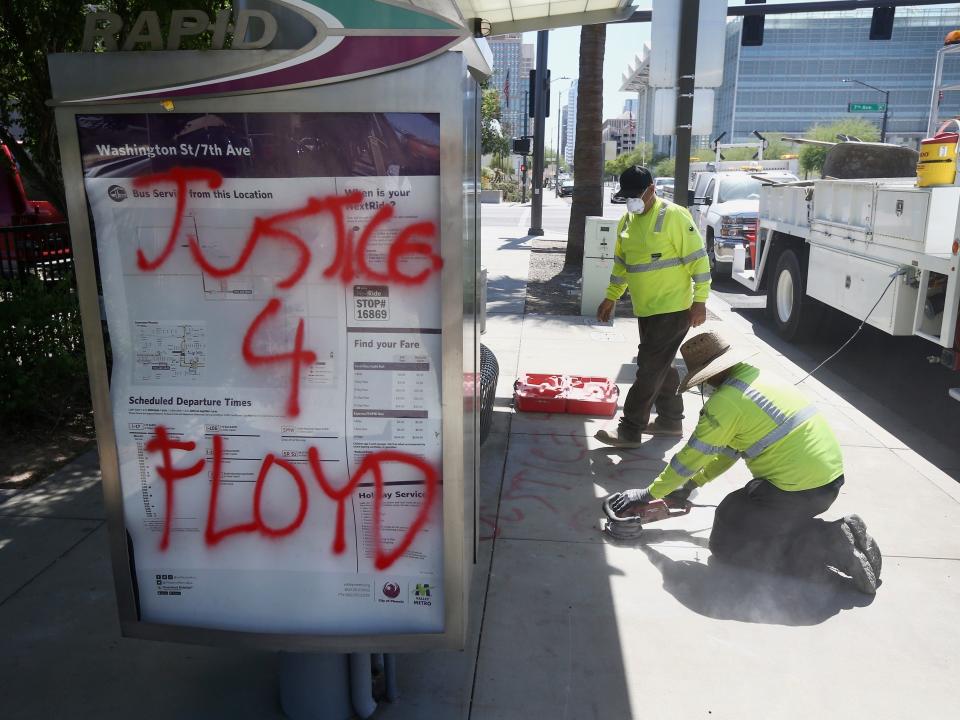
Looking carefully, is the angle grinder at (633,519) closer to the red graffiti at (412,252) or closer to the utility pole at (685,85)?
the red graffiti at (412,252)

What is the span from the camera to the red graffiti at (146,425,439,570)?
8.57ft

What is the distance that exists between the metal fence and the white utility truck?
6783 millimetres

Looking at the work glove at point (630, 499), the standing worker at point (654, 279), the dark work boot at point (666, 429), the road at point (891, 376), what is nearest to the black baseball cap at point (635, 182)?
the standing worker at point (654, 279)

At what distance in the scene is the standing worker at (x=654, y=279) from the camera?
5418mm

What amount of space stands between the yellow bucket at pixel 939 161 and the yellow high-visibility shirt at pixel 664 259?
7.53 feet

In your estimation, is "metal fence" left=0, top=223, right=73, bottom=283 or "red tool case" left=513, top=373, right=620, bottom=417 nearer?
"red tool case" left=513, top=373, right=620, bottom=417

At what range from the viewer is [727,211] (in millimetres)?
15312

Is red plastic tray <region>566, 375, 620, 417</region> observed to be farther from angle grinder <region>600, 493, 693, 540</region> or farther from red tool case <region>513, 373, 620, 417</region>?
angle grinder <region>600, 493, 693, 540</region>

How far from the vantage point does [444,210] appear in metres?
2.39

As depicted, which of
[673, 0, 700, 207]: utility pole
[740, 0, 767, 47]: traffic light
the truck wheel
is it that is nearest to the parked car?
[740, 0, 767, 47]: traffic light

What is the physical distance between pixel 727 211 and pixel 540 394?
33.0 ft

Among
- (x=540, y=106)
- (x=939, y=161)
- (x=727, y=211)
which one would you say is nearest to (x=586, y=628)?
(x=939, y=161)

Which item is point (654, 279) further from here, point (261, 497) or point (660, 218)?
point (261, 497)

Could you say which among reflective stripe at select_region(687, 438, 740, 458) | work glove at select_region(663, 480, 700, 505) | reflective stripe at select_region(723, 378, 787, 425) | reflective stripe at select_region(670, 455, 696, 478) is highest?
reflective stripe at select_region(723, 378, 787, 425)
